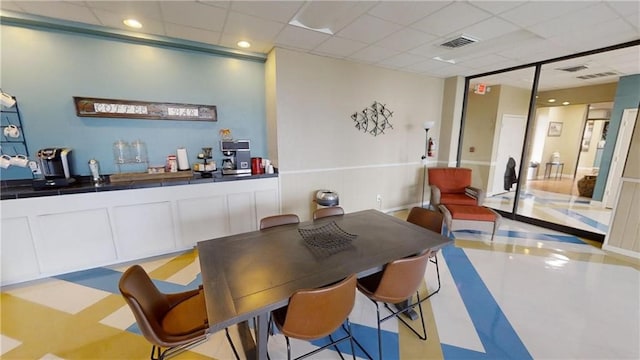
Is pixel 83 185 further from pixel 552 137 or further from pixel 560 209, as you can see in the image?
pixel 552 137

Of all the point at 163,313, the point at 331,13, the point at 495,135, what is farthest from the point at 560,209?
the point at 163,313

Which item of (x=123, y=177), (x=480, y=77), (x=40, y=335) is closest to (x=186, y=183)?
(x=123, y=177)

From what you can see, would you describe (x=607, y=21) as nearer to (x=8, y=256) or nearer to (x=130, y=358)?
(x=130, y=358)

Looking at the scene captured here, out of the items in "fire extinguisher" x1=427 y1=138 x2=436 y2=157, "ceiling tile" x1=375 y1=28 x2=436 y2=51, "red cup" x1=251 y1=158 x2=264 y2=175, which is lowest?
"red cup" x1=251 y1=158 x2=264 y2=175

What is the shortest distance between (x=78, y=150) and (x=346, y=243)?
3.27m

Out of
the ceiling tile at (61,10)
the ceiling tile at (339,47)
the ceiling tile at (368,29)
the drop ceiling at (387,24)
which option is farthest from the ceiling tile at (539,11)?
the ceiling tile at (61,10)

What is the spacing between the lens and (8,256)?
7.68 feet

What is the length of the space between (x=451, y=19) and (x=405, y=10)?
546mm

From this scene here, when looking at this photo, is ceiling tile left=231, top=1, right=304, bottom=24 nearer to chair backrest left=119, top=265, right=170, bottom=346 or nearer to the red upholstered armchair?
chair backrest left=119, top=265, right=170, bottom=346

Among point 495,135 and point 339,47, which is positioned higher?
point 339,47

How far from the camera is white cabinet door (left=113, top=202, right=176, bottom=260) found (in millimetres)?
2719

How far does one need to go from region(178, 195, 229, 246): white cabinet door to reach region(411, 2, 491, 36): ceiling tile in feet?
10.1

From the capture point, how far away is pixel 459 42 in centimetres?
302

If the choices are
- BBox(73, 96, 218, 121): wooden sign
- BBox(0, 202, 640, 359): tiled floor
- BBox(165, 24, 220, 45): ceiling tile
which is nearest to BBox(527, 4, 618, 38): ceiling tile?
BBox(0, 202, 640, 359): tiled floor
